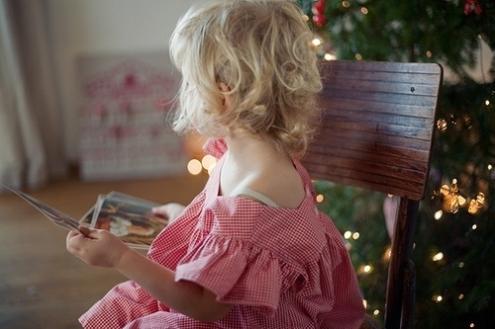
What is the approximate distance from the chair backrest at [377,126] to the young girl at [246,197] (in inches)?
5.8

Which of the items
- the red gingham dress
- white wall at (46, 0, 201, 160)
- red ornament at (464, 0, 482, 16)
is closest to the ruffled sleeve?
the red gingham dress

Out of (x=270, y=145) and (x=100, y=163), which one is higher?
(x=270, y=145)

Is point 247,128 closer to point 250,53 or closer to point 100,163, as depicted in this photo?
point 250,53

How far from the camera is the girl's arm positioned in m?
0.72

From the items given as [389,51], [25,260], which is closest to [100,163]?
[25,260]

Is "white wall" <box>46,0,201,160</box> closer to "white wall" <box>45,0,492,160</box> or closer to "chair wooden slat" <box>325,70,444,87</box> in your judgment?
"white wall" <box>45,0,492,160</box>

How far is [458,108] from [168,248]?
72cm

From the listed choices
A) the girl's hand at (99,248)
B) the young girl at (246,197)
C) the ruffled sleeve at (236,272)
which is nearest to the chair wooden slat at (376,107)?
the young girl at (246,197)

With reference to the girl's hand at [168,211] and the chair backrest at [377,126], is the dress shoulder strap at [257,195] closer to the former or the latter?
the chair backrest at [377,126]

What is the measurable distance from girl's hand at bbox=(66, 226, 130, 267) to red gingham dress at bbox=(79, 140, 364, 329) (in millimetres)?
96

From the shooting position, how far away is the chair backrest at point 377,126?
868 mm

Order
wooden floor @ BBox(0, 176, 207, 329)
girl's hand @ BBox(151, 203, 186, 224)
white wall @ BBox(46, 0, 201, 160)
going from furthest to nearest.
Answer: white wall @ BBox(46, 0, 201, 160)
wooden floor @ BBox(0, 176, 207, 329)
girl's hand @ BBox(151, 203, 186, 224)

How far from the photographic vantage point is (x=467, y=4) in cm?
109

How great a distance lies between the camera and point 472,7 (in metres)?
1.09
